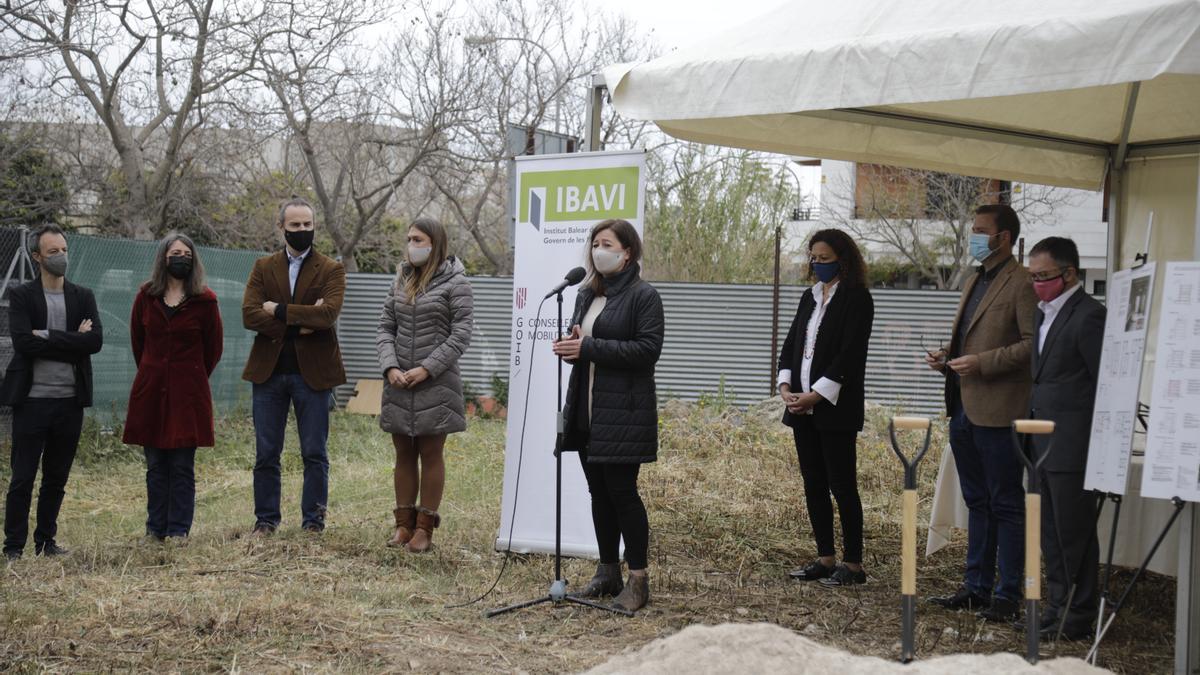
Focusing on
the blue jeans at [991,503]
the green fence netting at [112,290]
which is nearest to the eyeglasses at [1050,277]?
the blue jeans at [991,503]

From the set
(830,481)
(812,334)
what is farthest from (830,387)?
(830,481)

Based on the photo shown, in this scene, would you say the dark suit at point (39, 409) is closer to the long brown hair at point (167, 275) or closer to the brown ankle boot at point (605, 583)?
the long brown hair at point (167, 275)

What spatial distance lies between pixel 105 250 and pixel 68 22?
3993 millimetres

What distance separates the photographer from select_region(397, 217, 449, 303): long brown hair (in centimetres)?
690

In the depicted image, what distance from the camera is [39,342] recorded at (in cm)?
686

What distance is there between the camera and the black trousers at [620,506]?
571 cm

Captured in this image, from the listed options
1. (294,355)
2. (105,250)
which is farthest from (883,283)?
(294,355)

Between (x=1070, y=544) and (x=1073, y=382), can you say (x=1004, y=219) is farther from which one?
(x=1070, y=544)

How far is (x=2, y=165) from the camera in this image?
15172mm

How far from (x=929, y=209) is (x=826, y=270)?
2189cm

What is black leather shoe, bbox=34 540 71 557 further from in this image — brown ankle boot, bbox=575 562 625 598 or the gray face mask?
brown ankle boot, bbox=575 562 625 598

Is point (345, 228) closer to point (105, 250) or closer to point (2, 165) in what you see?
A: point (2, 165)

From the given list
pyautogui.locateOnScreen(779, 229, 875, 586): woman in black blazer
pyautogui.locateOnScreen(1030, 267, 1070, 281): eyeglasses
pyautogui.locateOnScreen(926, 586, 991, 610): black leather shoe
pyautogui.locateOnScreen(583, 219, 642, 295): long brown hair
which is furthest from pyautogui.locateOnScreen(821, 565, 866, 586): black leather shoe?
pyautogui.locateOnScreen(583, 219, 642, 295): long brown hair

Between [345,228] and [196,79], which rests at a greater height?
[196,79]
